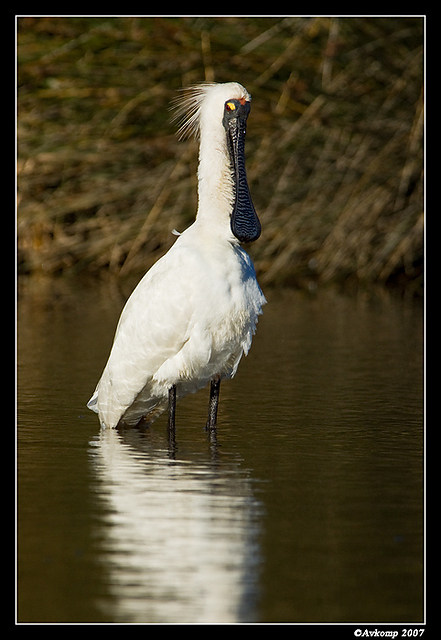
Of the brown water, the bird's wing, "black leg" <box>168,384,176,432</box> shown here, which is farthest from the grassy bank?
"black leg" <box>168,384,176,432</box>

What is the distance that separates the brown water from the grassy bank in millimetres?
5173

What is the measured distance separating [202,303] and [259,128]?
26.2ft

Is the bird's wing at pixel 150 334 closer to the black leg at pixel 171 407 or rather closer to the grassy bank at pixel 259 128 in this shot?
the black leg at pixel 171 407

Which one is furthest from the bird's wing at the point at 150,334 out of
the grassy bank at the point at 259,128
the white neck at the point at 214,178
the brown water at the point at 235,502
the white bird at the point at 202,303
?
the grassy bank at the point at 259,128

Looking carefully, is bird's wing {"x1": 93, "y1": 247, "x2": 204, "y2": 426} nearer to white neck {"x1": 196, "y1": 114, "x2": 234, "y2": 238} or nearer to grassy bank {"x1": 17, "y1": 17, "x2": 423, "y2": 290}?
white neck {"x1": 196, "y1": 114, "x2": 234, "y2": 238}

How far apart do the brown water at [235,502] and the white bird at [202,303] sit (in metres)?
0.27

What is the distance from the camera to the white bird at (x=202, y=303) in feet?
21.4

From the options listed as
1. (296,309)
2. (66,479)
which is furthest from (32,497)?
(296,309)

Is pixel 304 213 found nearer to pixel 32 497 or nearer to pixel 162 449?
pixel 162 449

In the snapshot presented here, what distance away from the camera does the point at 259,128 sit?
1413cm

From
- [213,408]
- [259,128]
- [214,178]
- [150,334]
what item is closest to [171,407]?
[213,408]

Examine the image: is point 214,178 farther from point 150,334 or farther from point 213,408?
point 213,408

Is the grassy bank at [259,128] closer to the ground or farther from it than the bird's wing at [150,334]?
farther from it

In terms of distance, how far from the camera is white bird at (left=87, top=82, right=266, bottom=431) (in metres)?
6.53
